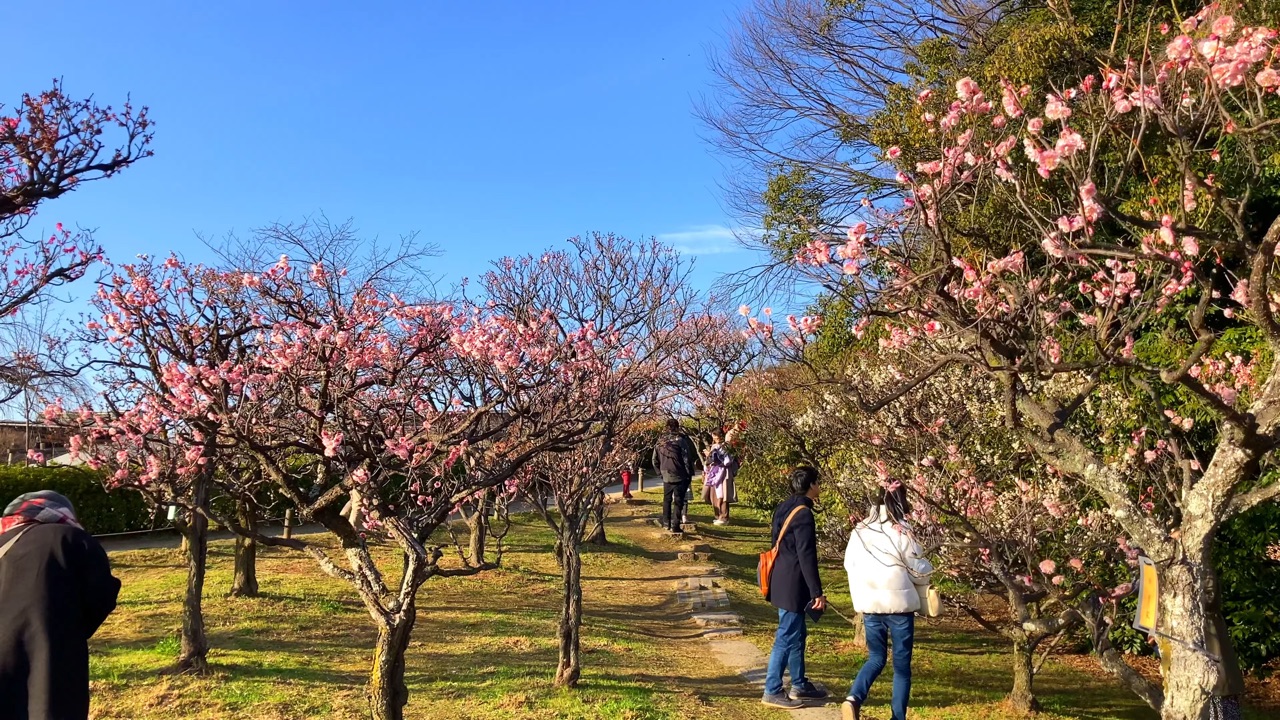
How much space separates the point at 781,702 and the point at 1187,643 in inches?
115

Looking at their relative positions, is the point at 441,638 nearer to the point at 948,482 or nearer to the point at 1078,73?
the point at 948,482

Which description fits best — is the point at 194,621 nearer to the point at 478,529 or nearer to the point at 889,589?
the point at 478,529

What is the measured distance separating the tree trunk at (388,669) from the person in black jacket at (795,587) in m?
2.34

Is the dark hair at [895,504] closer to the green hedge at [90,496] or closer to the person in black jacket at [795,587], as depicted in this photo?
the person in black jacket at [795,587]

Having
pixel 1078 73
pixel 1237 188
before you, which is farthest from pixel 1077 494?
pixel 1078 73

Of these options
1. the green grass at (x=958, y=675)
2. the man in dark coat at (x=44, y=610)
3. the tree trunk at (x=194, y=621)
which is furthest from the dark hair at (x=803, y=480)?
the tree trunk at (x=194, y=621)

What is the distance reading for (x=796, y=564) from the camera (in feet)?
17.3

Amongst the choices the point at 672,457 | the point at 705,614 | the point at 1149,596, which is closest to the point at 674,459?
the point at 672,457

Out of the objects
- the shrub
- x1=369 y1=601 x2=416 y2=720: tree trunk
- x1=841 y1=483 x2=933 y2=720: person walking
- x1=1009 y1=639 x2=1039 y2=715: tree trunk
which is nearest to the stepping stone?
x1=1009 y1=639 x2=1039 y2=715: tree trunk

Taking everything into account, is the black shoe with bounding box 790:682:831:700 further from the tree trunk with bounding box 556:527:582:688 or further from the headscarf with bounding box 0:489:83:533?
the headscarf with bounding box 0:489:83:533

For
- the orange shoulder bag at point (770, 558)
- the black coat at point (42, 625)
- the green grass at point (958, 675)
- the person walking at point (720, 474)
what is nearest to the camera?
the black coat at point (42, 625)

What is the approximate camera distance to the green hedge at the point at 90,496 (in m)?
11.5

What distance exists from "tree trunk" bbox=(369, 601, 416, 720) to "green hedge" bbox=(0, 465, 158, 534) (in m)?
9.48

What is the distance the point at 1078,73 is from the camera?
771 centimetres
